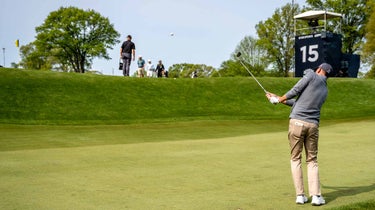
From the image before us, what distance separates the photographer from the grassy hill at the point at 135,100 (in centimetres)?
2192

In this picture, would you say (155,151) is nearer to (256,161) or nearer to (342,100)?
(256,161)

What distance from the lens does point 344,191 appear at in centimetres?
784

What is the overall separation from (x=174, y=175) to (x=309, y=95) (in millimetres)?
3373

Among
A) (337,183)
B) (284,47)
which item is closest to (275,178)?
(337,183)

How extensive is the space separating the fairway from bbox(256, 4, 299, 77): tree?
213 feet

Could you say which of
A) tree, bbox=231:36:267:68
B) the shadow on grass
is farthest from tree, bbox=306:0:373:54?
the shadow on grass

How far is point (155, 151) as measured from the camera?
42.2 feet

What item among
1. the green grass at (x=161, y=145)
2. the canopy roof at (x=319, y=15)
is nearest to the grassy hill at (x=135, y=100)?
the green grass at (x=161, y=145)

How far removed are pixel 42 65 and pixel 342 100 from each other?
72.0 metres

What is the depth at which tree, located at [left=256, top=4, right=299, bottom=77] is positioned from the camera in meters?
78.2

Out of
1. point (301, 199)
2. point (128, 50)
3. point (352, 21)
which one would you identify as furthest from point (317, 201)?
point (352, 21)

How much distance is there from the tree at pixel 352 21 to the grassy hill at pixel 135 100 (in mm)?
44500

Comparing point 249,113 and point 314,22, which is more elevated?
point 314,22

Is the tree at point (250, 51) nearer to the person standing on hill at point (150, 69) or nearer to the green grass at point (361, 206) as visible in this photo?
the person standing on hill at point (150, 69)
